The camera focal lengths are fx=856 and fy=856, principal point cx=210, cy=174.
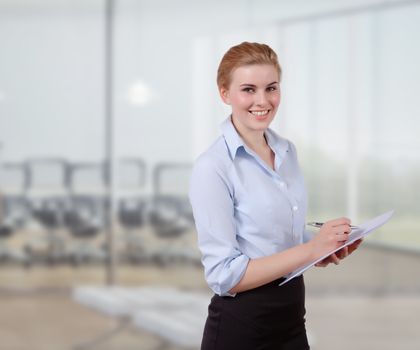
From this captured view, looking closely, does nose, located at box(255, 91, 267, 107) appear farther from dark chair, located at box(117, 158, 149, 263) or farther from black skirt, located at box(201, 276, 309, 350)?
dark chair, located at box(117, 158, 149, 263)

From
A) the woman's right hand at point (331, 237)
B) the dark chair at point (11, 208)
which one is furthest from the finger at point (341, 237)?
the dark chair at point (11, 208)

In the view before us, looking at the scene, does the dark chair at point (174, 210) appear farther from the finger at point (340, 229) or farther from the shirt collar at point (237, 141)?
the finger at point (340, 229)

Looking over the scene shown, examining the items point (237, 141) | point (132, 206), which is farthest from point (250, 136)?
point (132, 206)

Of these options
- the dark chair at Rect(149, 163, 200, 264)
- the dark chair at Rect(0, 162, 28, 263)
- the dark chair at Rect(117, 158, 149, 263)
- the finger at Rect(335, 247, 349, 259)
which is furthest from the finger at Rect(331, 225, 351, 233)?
the dark chair at Rect(0, 162, 28, 263)

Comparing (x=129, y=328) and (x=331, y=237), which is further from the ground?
(x=331, y=237)

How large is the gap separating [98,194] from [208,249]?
153 inches

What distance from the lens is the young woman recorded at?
1544 mm

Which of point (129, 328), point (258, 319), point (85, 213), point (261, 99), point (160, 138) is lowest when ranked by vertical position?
point (129, 328)

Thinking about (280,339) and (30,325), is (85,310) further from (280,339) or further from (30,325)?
(280,339)

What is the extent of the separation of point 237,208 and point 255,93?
216mm

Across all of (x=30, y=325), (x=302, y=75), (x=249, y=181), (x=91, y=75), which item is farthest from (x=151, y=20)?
(x=249, y=181)

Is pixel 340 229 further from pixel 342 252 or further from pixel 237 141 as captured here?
pixel 237 141

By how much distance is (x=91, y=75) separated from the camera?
17.3 feet

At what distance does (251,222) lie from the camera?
1582mm
